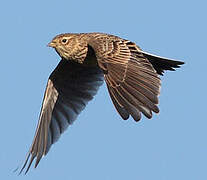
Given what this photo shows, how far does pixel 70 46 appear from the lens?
33.3 feet

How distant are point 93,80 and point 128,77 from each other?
2.63 m

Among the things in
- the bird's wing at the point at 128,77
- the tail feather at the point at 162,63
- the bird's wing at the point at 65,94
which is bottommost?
the bird's wing at the point at 65,94

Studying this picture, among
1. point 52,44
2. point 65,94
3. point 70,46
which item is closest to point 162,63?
point 70,46

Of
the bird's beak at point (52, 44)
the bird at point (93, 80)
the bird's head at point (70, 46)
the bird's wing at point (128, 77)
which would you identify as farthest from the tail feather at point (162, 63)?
the bird's beak at point (52, 44)

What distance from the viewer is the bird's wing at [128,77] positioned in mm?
7996

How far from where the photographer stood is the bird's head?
10094 millimetres

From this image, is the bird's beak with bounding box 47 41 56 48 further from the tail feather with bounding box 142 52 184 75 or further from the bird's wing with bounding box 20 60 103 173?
the tail feather with bounding box 142 52 184 75

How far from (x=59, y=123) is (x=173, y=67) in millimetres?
2220

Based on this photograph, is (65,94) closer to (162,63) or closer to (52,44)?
(52,44)

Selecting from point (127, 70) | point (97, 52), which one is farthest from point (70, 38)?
point (127, 70)

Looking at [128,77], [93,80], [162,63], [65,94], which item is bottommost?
[65,94]

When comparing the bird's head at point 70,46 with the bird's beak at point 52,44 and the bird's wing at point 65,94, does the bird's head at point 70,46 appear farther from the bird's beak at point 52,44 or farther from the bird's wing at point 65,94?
the bird's wing at point 65,94

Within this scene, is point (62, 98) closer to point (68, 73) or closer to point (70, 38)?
point (68, 73)

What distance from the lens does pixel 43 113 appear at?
1092 cm
